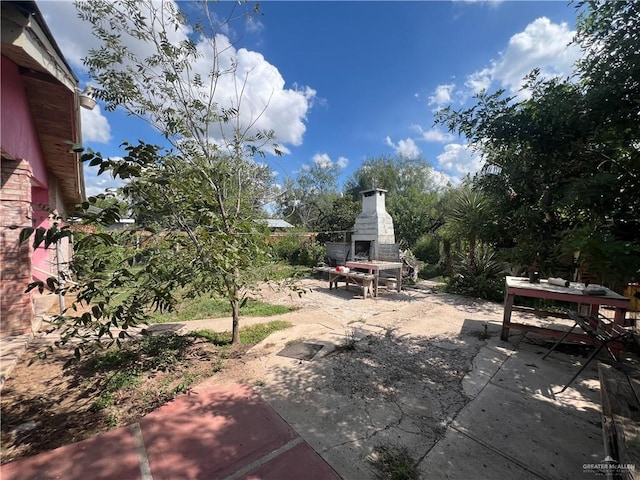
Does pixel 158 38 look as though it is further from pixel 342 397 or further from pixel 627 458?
pixel 627 458

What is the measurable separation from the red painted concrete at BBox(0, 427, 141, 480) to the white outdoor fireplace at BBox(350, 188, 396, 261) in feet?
29.1

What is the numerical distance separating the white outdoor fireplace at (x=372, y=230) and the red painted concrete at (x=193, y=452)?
8217mm

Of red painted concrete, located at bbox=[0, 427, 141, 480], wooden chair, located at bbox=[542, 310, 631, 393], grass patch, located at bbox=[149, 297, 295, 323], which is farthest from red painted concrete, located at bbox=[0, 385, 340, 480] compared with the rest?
grass patch, located at bbox=[149, 297, 295, 323]

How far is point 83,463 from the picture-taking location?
180 centimetres

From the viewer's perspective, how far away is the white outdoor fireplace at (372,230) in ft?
33.1

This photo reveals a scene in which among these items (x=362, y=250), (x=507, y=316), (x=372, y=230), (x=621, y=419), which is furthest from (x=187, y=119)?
(x=362, y=250)

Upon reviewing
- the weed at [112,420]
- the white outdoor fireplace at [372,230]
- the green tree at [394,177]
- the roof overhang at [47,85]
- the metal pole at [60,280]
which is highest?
the green tree at [394,177]

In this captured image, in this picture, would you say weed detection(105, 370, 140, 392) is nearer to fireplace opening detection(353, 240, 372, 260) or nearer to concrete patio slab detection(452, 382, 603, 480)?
concrete patio slab detection(452, 382, 603, 480)

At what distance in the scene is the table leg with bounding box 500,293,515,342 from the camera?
402 cm

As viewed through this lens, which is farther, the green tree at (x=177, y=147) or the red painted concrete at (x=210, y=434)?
the green tree at (x=177, y=147)

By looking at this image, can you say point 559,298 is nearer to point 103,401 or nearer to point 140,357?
point 103,401

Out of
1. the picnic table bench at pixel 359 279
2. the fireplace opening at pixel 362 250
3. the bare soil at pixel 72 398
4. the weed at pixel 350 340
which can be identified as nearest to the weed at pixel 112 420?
the bare soil at pixel 72 398

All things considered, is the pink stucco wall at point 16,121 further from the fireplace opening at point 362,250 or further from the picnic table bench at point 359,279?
the fireplace opening at point 362,250

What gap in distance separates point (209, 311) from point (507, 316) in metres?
5.75
